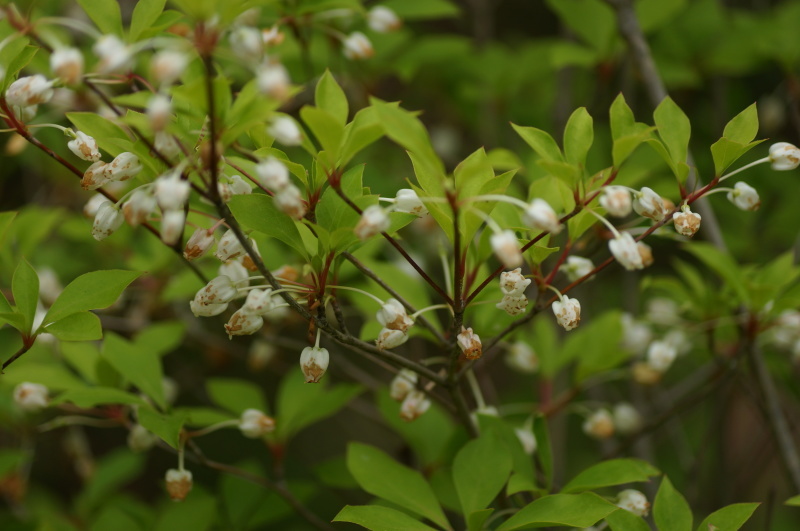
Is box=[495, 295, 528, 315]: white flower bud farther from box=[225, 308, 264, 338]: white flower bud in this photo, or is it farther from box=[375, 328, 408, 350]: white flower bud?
box=[225, 308, 264, 338]: white flower bud

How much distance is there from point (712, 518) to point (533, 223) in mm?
576

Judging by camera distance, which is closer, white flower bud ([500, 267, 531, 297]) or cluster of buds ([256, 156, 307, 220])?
cluster of buds ([256, 156, 307, 220])

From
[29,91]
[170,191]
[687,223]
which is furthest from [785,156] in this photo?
[29,91]

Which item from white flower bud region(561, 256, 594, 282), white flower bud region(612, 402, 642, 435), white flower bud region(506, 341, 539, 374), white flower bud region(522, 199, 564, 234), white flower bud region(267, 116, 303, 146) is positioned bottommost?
white flower bud region(612, 402, 642, 435)

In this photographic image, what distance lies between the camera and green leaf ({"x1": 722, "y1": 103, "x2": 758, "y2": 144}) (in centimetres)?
107

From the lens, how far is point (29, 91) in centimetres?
100

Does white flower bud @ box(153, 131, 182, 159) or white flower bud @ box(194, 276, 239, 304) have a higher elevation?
white flower bud @ box(153, 131, 182, 159)

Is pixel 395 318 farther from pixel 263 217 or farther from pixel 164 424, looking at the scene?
pixel 164 424

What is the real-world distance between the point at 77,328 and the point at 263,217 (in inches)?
14.1

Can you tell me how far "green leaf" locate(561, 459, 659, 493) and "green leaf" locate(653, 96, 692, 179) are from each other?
0.49 meters

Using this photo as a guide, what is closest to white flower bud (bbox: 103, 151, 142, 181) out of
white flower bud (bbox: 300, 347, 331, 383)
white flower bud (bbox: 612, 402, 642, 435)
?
white flower bud (bbox: 300, 347, 331, 383)

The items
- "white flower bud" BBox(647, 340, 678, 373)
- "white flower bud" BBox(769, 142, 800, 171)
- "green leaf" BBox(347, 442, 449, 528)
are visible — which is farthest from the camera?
"white flower bud" BBox(647, 340, 678, 373)

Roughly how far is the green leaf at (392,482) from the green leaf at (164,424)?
286 mm

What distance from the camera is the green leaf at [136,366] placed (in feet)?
4.44
